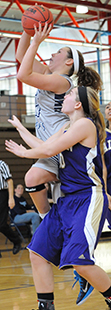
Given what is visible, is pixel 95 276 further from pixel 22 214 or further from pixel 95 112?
pixel 22 214

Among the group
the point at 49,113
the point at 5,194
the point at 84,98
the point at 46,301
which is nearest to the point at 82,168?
the point at 84,98

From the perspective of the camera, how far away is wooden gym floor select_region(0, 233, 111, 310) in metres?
3.61

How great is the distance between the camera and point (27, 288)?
444 cm

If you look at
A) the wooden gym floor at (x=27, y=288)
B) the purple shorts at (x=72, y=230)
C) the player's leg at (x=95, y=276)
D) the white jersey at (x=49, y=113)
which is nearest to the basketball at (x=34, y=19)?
the white jersey at (x=49, y=113)

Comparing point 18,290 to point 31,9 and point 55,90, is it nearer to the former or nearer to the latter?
point 55,90

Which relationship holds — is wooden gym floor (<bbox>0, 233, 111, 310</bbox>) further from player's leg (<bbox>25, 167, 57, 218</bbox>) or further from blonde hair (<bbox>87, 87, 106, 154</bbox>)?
blonde hair (<bbox>87, 87, 106, 154</bbox>)

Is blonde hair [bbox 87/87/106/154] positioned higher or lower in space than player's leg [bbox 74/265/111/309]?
higher

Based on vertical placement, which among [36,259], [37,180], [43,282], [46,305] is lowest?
[46,305]

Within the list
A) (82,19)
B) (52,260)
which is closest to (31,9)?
(52,260)

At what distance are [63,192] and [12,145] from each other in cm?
44

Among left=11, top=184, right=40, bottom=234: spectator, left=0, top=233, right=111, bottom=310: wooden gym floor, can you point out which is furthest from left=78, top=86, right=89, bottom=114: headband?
left=11, top=184, right=40, bottom=234: spectator

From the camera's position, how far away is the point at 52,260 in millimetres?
2805

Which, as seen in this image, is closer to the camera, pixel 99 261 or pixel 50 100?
pixel 50 100

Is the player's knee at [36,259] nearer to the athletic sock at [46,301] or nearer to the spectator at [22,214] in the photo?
the athletic sock at [46,301]
